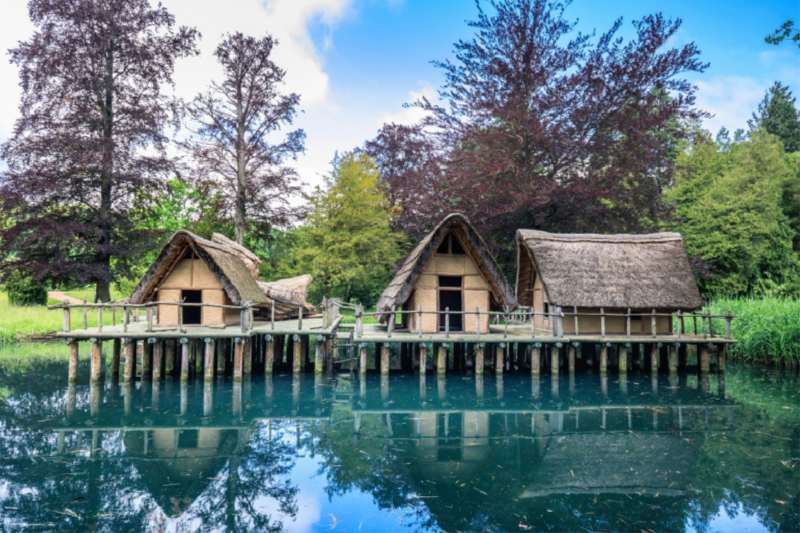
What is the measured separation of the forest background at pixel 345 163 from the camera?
18797 mm

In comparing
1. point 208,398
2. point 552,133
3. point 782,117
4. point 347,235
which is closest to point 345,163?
point 347,235

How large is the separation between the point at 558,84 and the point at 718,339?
11.8 meters

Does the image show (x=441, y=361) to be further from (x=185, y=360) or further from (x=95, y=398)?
(x=95, y=398)

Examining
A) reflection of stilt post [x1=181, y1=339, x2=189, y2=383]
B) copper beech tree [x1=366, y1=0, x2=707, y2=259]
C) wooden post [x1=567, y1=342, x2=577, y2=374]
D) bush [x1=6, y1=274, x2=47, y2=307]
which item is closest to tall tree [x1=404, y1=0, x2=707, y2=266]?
copper beech tree [x1=366, y1=0, x2=707, y2=259]

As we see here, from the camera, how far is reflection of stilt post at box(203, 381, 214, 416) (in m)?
9.55

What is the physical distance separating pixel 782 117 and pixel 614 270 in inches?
1453

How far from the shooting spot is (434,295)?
14.0 metres

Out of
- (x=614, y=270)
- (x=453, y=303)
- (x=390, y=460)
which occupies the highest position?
(x=614, y=270)

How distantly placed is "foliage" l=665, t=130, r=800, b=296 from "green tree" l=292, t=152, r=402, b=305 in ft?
51.0

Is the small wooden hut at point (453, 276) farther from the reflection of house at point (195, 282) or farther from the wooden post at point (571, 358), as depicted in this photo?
the reflection of house at point (195, 282)

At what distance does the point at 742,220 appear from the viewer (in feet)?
79.0

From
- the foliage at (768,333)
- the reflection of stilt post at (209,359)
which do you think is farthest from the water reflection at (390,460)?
the foliage at (768,333)

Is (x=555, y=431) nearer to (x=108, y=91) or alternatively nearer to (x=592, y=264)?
(x=592, y=264)

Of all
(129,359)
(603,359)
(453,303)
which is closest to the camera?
(129,359)
